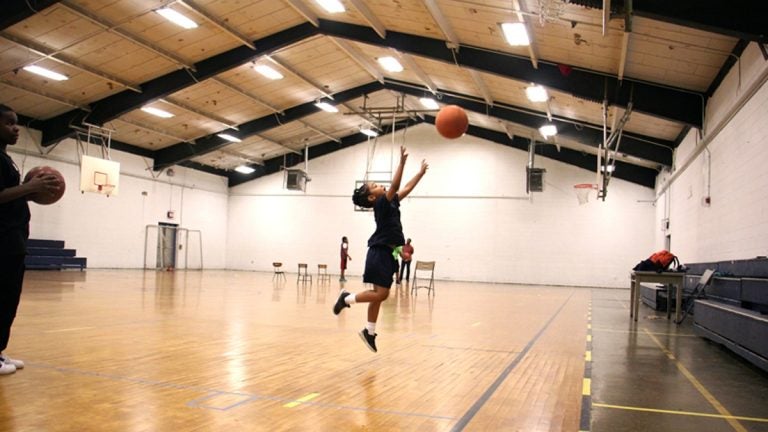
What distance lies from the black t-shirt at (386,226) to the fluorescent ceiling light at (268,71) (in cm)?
1324

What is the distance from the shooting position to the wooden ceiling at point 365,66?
33.1ft

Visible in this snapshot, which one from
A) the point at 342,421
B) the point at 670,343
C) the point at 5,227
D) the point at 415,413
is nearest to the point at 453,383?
the point at 415,413

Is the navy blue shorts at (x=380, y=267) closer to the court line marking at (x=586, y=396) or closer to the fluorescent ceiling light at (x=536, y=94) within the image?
the court line marking at (x=586, y=396)

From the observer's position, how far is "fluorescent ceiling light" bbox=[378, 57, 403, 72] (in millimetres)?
17009

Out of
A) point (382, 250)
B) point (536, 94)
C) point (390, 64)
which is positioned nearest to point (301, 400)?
point (382, 250)

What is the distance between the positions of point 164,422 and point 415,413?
4.73 ft

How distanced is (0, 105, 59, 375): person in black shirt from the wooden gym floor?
0.44m

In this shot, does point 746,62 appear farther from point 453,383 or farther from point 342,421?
point 342,421

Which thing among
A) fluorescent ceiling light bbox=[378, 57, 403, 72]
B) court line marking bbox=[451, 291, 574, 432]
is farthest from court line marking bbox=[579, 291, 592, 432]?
fluorescent ceiling light bbox=[378, 57, 403, 72]

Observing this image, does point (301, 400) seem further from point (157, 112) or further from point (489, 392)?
point (157, 112)

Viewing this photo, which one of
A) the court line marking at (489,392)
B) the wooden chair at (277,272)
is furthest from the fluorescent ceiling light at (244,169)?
the court line marking at (489,392)

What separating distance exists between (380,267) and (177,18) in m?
11.1

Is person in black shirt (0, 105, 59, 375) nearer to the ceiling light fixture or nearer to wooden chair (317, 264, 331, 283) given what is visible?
wooden chair (317, 264, 331, 283)

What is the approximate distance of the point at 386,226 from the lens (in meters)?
5.11
